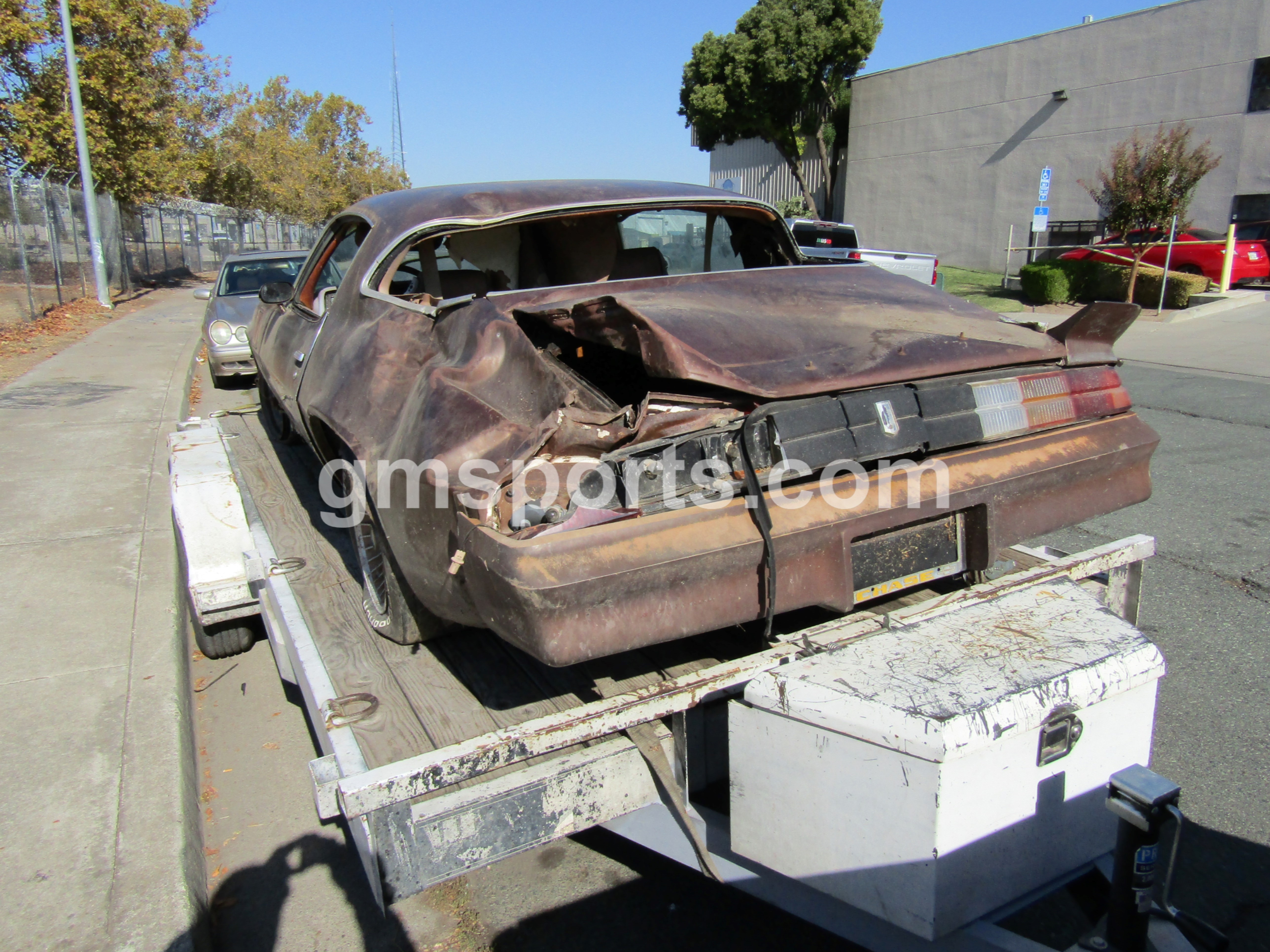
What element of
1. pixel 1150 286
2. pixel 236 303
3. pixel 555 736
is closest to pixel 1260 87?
pixel 1150 286

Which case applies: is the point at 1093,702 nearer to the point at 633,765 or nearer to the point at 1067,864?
the point at 1067,864

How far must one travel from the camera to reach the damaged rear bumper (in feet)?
6.85

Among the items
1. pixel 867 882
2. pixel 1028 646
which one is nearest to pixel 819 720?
pixel 867 882

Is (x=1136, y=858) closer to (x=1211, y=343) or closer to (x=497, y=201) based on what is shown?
(x=497, y=201)

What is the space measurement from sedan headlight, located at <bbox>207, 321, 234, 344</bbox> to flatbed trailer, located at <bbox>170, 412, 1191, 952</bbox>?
25.8ft

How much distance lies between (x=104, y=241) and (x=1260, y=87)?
25772 millimetres

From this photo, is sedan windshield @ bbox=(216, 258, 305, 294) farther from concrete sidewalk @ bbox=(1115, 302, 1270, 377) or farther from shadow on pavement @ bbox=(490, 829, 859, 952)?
concrete sidewalk @ bbox=(1115, 302, 1270, 377)

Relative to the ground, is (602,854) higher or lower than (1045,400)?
lower

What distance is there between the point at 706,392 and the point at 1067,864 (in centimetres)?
137

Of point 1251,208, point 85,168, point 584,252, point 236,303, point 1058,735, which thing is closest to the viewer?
point 1058,735

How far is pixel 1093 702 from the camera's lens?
1.90 meters

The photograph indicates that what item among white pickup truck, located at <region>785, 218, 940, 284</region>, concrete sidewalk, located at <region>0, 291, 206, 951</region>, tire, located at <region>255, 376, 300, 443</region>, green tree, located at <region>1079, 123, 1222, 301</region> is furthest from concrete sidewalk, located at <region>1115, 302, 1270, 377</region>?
concrete sidewalk, located at <region>0, 291, 206, 951</region>

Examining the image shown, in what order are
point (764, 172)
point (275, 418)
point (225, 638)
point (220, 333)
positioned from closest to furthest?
point (225, 638)
point (275, 418)
point (220, 333)
point (764, 172)

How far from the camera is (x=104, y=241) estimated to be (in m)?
20.0
